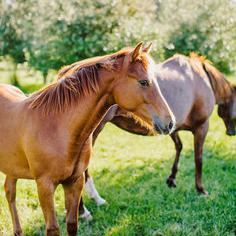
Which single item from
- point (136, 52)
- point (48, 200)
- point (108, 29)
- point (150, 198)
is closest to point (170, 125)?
point (136, 52)

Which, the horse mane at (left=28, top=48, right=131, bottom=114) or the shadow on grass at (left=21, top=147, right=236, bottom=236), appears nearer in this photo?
the horse mane at (left=28, top=48, right=131, bottom=114)

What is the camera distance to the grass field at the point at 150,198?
3916 mm

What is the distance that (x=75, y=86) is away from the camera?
2.83 meters

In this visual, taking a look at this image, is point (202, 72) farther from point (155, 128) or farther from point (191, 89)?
point (155, 128)

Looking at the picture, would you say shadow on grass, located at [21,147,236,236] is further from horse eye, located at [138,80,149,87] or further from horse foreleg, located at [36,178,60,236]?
horse eye, located at [138,80,149,87]


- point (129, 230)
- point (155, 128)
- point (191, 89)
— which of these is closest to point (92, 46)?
point (191, 89)

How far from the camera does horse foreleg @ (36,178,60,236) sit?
114 inches

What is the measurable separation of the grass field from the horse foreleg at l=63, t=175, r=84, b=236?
21.4 inches

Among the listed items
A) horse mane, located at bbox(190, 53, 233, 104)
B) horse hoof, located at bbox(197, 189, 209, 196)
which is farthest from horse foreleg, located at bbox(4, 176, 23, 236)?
horse mane, located at bbox(190, 53, 233, 104)

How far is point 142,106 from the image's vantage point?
271 centimetres

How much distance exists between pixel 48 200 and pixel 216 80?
323 centimetres

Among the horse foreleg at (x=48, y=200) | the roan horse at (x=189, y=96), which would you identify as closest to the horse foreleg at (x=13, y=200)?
the horse foreleg at (x=48, y=200)

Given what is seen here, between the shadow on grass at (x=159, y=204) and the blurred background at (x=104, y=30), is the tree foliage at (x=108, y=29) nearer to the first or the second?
the blurred background at (x=104, y=30)

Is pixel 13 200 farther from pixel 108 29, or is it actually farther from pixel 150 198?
pixel 108 29
